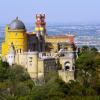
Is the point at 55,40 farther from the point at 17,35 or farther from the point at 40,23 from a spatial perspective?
the point at 17,35

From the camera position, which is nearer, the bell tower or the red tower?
the bell tower

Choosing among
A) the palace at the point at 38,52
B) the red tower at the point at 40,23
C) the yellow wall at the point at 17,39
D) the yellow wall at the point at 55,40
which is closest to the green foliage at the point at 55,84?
the palace at the point at 38,52

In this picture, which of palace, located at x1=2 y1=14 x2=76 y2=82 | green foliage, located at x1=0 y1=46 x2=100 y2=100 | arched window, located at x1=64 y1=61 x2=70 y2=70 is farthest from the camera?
arched window, located at x1=64 y1=61 x2=70 y2=70

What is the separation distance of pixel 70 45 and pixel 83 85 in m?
16.8

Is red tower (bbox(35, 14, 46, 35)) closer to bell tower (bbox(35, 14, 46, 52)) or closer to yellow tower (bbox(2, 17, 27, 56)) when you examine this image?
bell tower (bbox(35, 14, 46, 52))

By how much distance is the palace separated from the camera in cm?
6519

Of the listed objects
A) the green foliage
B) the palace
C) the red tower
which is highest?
the red tower

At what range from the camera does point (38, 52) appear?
6806cm


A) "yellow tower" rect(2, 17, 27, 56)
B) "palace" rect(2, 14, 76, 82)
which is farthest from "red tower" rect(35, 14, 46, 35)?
"yellow tower" rect(2, 17, 27, 56)

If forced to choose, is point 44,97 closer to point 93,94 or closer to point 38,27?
point 93,94

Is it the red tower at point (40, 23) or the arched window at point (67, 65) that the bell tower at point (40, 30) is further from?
the arched window at point (67, 65)

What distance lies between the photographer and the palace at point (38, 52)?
214 ft

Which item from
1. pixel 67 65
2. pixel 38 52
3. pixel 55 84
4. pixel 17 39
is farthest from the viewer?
pixel 17 39

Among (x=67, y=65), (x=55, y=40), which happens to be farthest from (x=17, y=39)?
(x=55, y=40)
